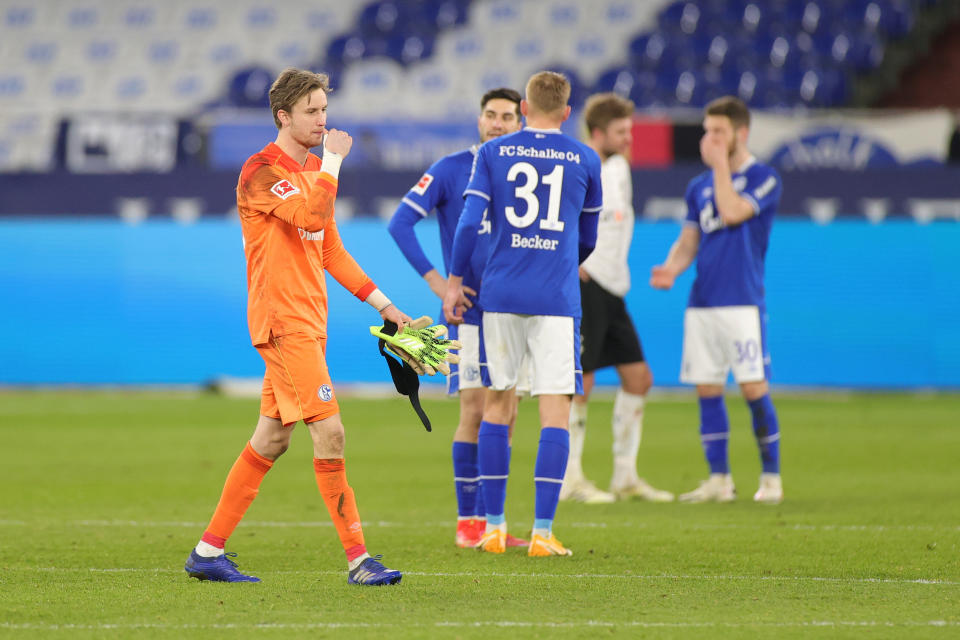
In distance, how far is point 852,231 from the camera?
17312 mm

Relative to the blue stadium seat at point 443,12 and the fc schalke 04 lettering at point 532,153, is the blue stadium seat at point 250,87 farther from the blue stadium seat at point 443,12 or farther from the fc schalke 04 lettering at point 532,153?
the fc schalke 04 lettering at point 532,153

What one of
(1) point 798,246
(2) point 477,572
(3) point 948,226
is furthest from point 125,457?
(3) point 948,226

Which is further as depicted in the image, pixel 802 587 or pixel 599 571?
pixel 599 571

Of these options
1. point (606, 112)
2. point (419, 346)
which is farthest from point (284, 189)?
point (606, 112)

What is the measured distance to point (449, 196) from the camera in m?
6.82

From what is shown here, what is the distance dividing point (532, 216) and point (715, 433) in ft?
9.10

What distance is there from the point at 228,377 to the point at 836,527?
40.0ft

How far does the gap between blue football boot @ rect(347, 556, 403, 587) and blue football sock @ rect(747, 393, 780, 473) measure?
3648mm

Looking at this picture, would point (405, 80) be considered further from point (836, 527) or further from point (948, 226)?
point (836, 527)

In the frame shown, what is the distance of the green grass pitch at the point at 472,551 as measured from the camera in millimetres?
4512

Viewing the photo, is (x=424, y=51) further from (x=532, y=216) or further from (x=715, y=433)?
(x=532, y=216)

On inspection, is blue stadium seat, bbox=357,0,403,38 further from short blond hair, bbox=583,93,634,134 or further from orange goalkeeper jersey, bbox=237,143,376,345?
orange goalkeeper jersey, bbox=237,143,376,345

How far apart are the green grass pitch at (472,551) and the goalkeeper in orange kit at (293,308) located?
21 centimetres

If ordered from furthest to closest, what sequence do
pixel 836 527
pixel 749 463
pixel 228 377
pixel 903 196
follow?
pixel 228 377 → pixel 903 196 → pixel 749 463 → pixel 836 527
